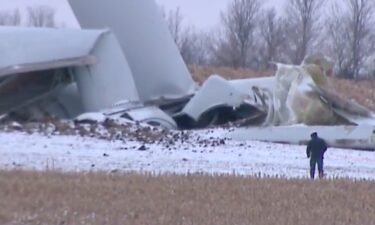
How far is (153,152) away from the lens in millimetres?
23641

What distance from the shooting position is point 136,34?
30078 mm

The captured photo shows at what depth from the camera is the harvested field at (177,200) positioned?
10180 mm

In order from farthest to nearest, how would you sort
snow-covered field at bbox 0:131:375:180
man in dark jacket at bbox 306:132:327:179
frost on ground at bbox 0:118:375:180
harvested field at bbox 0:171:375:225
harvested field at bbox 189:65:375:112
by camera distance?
1. harvested field at bbox 189:65:375:112
2. frost on ground at bbox 0:118:375:180
3. snow-covered field at bbox 0:131:375:180
4. man in dark jacket at bbox 306:132:327:179
5. harvested field at bbox 0:171:375:225

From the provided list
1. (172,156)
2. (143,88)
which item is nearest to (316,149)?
(172,156)

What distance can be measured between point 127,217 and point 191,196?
209 cm

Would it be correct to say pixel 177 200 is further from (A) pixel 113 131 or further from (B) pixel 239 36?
(B) pixel 239 36

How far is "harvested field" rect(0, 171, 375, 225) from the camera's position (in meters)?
10.2

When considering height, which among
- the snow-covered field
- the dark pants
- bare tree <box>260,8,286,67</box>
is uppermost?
bare tree <box>260,8,286,67</box>

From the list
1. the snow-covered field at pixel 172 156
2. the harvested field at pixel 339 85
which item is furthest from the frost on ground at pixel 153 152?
the harvested field at pixel 339 85

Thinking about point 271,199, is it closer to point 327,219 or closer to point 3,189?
point 327,219

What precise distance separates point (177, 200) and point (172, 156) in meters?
11.4

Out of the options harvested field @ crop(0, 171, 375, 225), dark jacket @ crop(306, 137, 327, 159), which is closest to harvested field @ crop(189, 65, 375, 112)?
dark jacket @ crop(306, 137, 327, 159)

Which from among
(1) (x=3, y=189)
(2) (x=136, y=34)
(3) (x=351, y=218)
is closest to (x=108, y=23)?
(2) (x=136, y=34)

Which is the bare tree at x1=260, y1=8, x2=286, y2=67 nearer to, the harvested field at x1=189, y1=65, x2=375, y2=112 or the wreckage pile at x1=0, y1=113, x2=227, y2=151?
the harvested field at x1=189, y1=65, x2=375, y2=112
